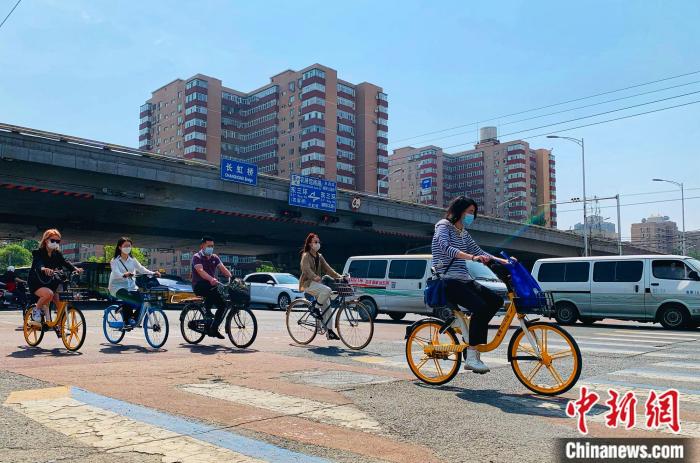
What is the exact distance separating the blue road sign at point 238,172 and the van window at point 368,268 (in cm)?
1435

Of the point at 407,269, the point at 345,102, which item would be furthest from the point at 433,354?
the point at 345,102

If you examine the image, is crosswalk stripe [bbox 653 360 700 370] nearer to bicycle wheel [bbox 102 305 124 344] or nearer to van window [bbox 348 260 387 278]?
bicycle wheel [bbox 102 305 124 344]

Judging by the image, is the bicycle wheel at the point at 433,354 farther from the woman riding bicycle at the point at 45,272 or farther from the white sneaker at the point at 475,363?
the woman riding bicycle at the point at 45,272

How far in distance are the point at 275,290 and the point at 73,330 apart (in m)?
16.6

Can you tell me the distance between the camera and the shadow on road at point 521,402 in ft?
15.5

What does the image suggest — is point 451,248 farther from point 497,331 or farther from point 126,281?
point 126,281

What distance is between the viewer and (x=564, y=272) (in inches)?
681

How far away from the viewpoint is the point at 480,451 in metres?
3.62

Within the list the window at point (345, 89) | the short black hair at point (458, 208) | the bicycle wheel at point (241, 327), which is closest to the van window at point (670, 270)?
the bicycle wheel at point (241, 327)

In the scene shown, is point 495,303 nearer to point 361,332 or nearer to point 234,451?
point 234,451

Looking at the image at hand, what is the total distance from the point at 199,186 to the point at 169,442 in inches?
1058

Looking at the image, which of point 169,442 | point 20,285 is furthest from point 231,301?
point 20,285

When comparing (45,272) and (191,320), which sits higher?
(45,272)

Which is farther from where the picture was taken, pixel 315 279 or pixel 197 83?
pixel 197 83
